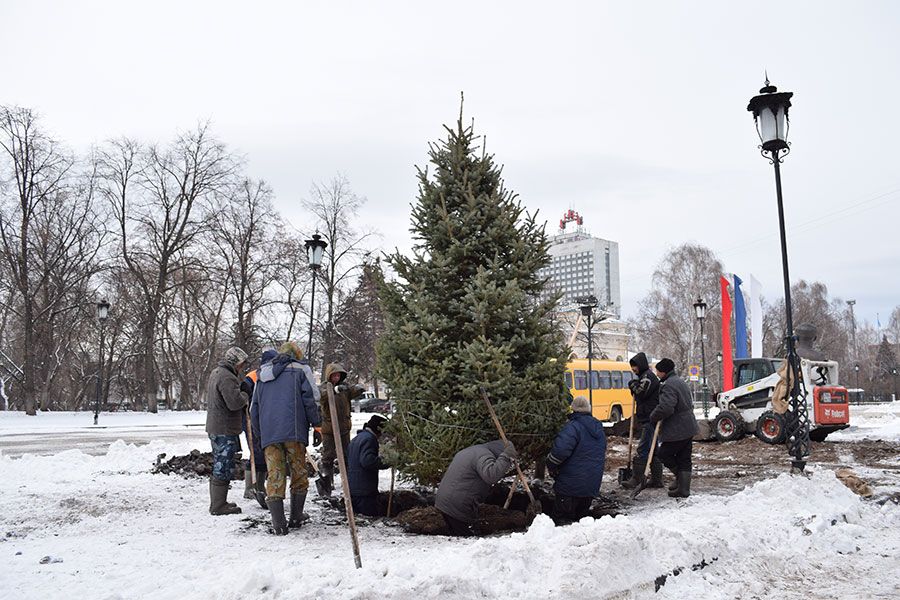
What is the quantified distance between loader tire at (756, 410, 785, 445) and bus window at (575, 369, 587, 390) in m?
10.7

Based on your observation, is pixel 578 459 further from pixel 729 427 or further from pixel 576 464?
pixel 729 427

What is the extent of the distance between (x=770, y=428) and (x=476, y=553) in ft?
47.5

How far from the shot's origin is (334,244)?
121ft

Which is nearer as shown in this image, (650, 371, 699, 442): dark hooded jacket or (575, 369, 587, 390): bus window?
(650, 371, 699, 442): dark hooded jacket

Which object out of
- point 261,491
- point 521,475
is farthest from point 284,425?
point 521,475

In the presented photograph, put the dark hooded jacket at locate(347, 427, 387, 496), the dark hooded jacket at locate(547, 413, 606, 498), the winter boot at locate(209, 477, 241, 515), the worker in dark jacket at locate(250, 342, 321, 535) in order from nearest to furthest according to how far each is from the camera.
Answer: the worker in dark jacket at locate(250, 342, 321, 535), the dark hooded jacket at locate(547, 413, 606, 498), the winter boot at locate(209, 477, 241, 515), the dark hooded jacket at locate(347, 427, 387, 496)

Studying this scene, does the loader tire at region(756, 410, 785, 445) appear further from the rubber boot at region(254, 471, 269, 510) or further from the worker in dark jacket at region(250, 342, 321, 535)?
the worker in dark jacket at region(250, 342, 321, 535)

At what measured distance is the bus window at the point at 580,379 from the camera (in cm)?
2750

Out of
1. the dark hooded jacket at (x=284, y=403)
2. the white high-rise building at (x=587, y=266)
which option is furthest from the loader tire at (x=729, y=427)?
the white high-rise building at (x=587, y=266)

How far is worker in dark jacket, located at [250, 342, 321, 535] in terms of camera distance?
661 centimetres

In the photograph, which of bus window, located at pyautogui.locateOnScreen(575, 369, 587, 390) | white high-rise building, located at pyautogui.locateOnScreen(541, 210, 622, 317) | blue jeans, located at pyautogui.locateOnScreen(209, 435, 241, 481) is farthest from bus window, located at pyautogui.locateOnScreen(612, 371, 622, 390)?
white high-rise building, located at pyautogui.locateOnScreen(541, 210, 622, 317)

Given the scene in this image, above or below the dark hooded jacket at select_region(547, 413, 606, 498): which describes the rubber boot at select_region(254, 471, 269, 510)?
below

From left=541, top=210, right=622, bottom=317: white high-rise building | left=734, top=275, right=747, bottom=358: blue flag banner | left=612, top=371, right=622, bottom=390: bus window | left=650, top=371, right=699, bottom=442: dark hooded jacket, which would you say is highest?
left=541, top=210, right=622, bottom=317: white high-rise building

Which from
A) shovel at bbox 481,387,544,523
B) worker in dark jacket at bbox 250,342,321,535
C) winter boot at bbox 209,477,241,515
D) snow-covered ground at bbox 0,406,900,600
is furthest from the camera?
winter boot at bbox 209,477,241,515
